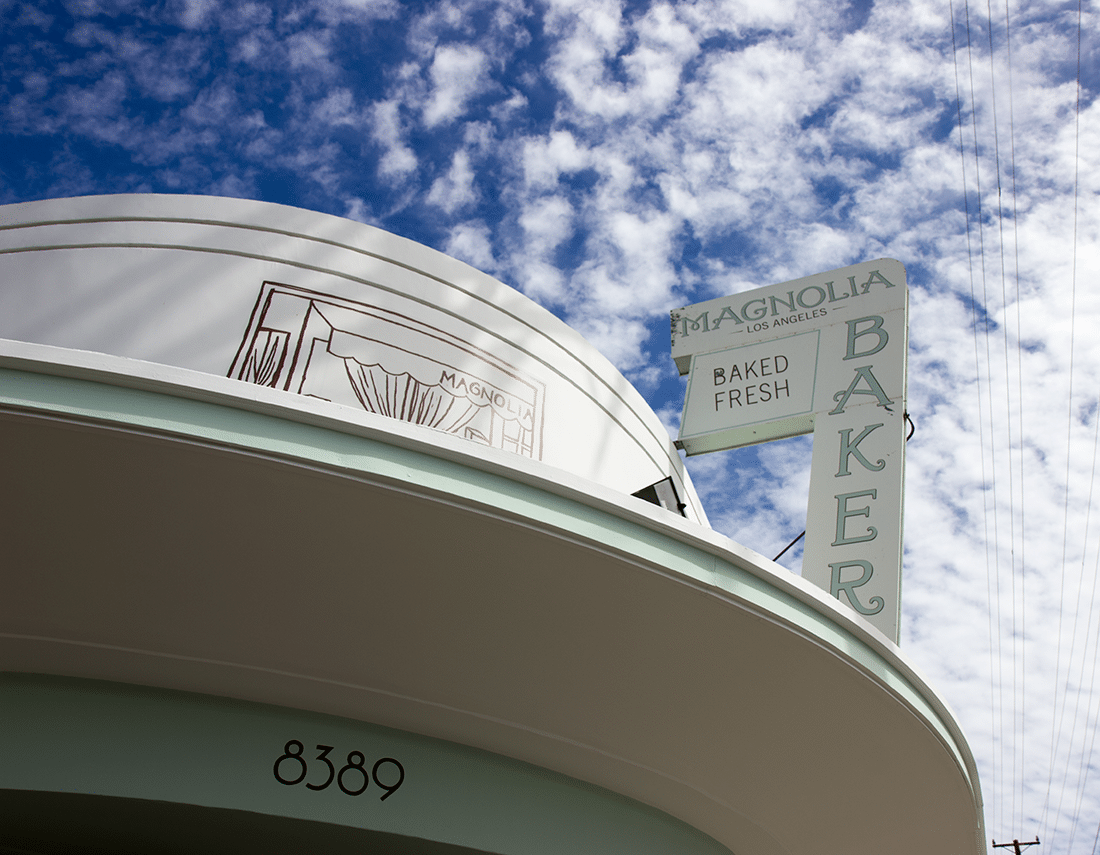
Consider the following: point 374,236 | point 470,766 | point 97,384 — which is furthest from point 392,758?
point 374,236

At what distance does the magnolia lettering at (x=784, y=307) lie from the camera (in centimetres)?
789

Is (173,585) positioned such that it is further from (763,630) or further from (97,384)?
(763,630)

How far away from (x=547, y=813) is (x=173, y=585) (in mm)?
2184

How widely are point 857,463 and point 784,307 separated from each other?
1998mm

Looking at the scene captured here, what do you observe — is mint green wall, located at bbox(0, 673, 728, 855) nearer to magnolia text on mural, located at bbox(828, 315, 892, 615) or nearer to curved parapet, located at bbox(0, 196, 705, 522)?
curved parapet, located at bbox(0, 196, 705, 522)

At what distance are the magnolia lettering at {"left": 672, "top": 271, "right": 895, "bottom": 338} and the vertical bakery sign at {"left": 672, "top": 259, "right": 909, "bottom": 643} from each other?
0.01 meters

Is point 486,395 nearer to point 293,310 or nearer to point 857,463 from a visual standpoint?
point 293,310

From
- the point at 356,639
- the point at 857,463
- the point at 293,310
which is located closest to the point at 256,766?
the point at 356,639

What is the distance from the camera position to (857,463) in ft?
22.1

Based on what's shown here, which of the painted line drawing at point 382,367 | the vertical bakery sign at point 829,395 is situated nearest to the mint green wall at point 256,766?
the painted line drawing at point 382,367

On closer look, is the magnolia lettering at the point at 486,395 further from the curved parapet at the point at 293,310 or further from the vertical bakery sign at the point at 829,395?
the vertical bakery sign at the point at 829,395

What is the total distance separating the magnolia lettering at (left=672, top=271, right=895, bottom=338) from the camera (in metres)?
7.89

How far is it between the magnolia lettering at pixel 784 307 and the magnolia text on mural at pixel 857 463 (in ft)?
1.08

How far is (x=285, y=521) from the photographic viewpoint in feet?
11.1
